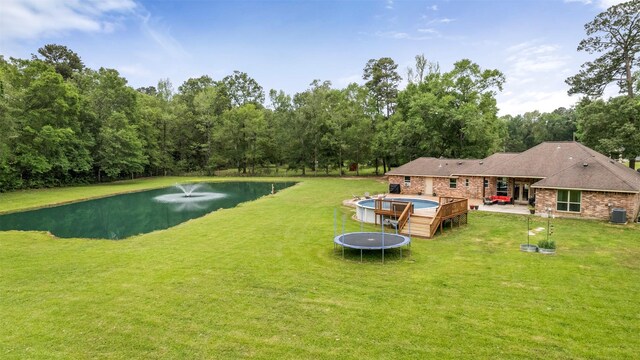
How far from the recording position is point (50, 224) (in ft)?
70.3

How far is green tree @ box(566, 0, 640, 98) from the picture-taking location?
3097 cm

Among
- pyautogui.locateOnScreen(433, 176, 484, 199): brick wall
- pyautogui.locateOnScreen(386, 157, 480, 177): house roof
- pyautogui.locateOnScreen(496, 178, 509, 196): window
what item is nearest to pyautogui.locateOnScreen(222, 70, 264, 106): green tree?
pyautogui.locateOnScreen(386, 157, 480, 177): house roof

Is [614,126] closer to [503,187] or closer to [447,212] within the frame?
[503,187]

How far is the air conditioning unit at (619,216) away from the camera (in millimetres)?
17388

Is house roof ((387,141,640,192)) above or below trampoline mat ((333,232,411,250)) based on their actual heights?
above

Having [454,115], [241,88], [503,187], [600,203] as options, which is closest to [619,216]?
[600,203]

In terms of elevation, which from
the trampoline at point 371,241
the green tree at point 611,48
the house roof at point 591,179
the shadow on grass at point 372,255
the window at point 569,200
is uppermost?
the green tree at point 611,48

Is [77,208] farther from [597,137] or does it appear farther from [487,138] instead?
[597,137]

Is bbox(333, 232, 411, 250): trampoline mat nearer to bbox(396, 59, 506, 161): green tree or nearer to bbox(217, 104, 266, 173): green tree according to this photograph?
bbox(396, 59, 506, 161): green tree

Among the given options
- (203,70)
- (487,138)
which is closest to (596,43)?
(487,138)

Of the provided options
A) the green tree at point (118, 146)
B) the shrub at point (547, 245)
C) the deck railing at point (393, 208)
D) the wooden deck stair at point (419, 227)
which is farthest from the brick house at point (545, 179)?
the green tree at point (118, 146)

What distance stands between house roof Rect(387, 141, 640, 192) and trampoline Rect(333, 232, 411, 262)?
1168 centimetres

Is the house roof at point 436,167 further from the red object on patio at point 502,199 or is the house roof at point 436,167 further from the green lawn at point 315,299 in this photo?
the green lawn at point 315,299

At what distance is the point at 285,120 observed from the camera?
57250 mm
